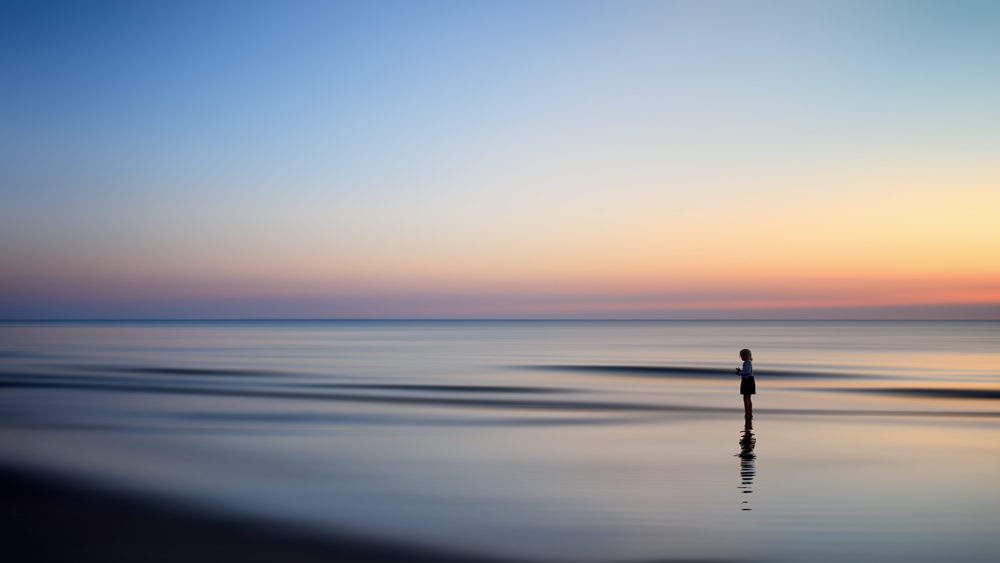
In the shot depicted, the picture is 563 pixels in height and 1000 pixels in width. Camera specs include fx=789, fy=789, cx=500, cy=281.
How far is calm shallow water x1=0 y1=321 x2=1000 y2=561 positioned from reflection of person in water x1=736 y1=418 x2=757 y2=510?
0.36 ft

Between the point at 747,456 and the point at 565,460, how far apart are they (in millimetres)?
3676

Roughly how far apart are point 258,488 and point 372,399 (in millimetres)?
14844

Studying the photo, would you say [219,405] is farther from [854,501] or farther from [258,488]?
[854,501]

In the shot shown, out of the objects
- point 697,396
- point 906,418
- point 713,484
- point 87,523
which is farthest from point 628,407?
point 87,523

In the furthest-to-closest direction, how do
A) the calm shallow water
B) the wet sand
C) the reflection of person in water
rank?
1. the reflection of person in water
2. the calm shallow water
3. the wet sand

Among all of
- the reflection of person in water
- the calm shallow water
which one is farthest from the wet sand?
the reflection of person in water

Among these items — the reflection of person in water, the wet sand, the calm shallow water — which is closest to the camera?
the wet sand

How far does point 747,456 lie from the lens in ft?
52.0

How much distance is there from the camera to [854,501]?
12047 millimetres

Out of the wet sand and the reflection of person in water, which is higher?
the reflection of person in water

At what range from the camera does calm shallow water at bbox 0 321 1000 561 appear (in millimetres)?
10516

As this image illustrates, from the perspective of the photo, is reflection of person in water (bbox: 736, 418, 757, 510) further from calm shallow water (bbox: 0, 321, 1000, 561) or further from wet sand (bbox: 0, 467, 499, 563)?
wet sand (bbox: 0, 467, 499, 563)

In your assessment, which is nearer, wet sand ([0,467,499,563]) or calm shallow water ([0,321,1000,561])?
wet sand ([0,467,499,563])

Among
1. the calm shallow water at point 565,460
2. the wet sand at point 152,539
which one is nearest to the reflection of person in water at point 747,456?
the calm shallow water at point 565,460
